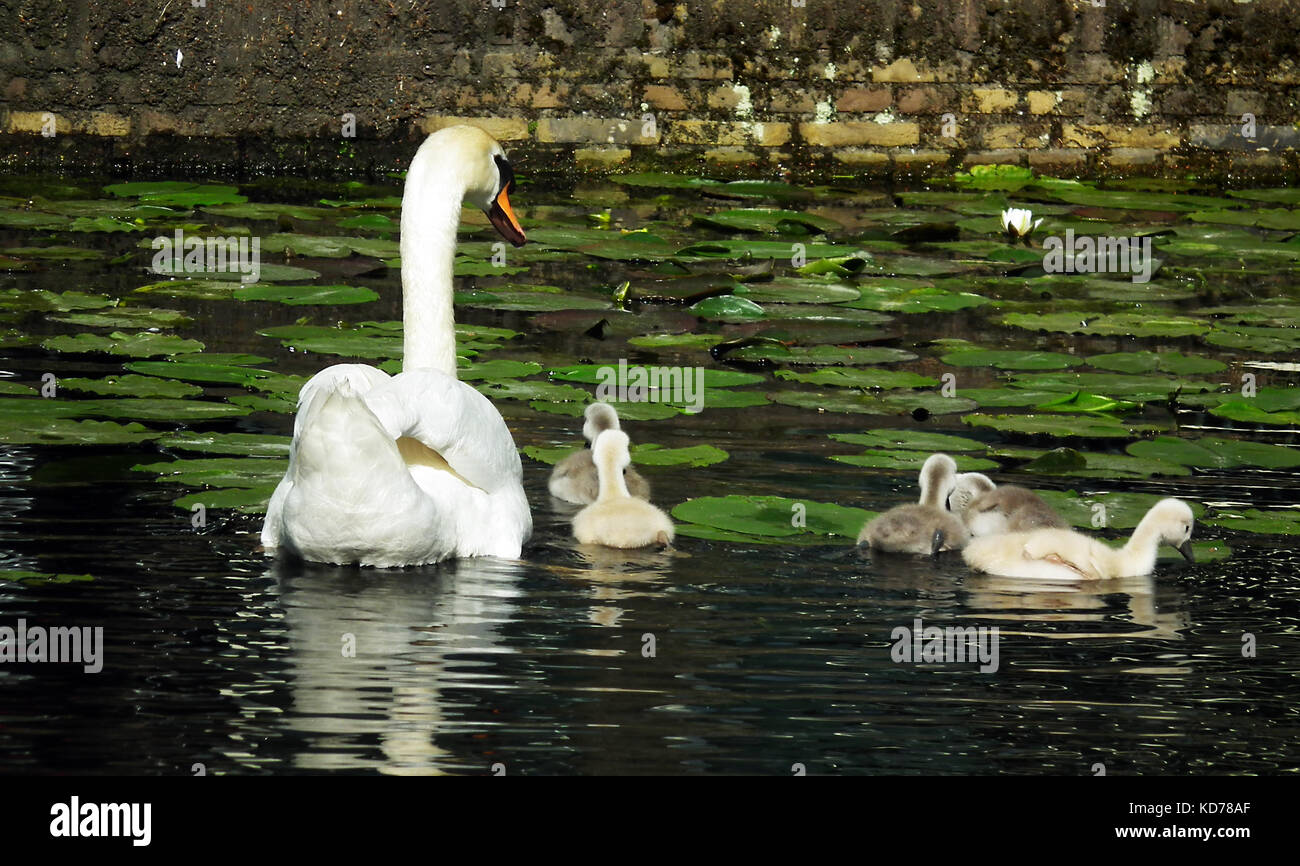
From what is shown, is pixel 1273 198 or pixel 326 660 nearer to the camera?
pixel 326 660

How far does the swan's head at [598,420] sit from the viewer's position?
6730mm

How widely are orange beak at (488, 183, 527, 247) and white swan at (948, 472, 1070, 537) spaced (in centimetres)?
201

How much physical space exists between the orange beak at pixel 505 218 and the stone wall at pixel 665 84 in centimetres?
659

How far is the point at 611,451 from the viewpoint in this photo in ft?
19.9

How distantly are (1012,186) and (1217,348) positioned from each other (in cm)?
519

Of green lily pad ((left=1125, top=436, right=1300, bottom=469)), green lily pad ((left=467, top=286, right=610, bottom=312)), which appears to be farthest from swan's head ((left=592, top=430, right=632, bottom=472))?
green lily pad ((left=467, top=286, right=610, bottom=312))

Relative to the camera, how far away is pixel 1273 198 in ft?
45.3

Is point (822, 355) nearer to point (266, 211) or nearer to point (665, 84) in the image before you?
point (266, 211)

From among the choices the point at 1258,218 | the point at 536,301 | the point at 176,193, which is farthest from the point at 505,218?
the point at 1258,218

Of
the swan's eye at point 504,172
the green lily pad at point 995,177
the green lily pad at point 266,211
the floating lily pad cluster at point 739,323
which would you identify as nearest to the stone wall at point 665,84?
the green lily pad at point 995,177

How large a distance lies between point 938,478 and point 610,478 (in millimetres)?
1020

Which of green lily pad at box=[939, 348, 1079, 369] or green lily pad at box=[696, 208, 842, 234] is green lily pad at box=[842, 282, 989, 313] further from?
green lily pad at box=[696, 208, 842, 234]

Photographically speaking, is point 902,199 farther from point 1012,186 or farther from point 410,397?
point 410,397

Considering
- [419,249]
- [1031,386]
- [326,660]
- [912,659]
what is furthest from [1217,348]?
[326,660]
